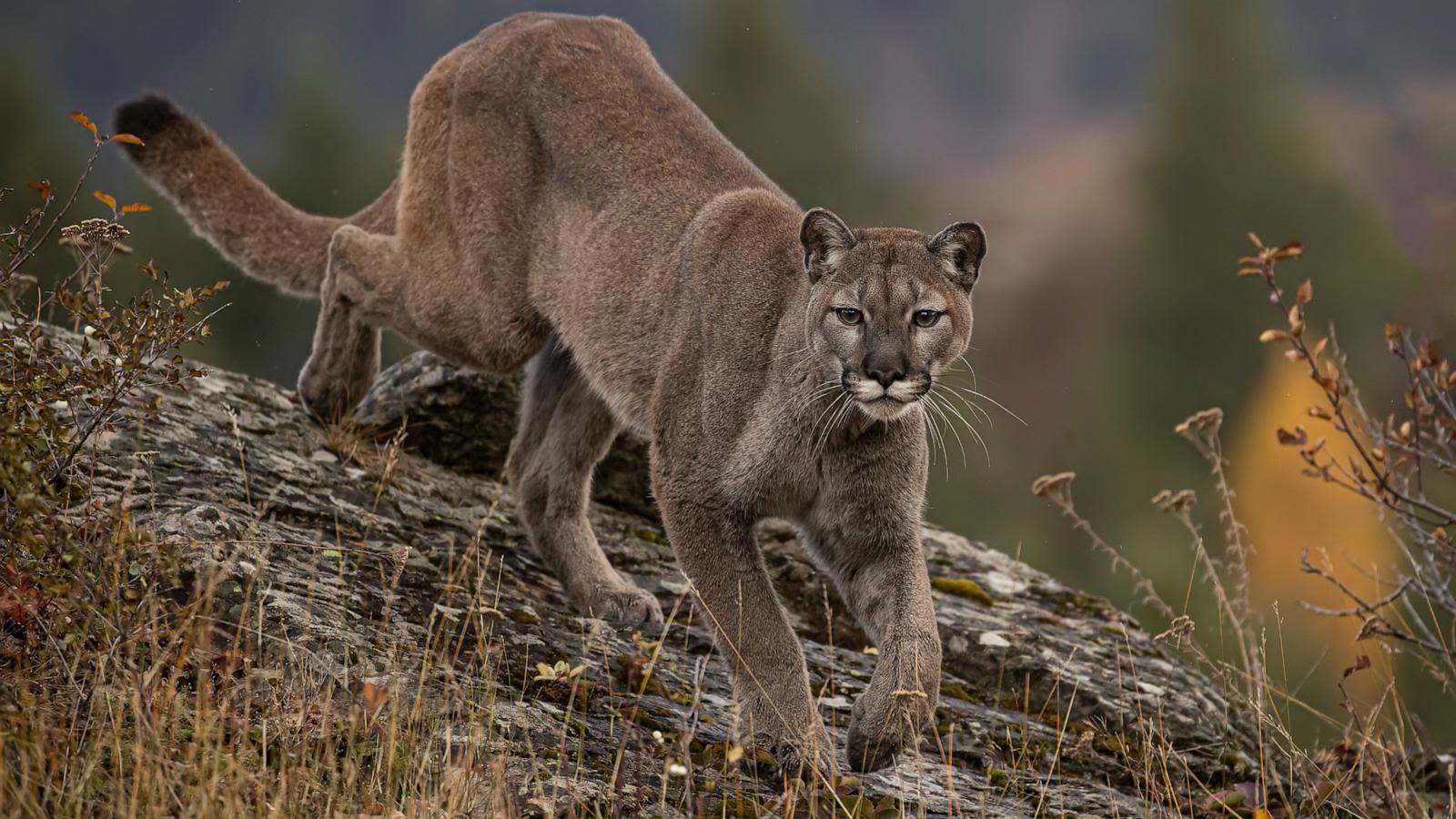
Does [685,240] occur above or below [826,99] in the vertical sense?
below

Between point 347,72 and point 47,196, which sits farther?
point 347,72

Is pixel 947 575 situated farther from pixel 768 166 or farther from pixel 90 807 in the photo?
pixel 768 166

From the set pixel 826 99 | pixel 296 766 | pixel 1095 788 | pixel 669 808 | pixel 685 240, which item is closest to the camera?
pixel 296 766

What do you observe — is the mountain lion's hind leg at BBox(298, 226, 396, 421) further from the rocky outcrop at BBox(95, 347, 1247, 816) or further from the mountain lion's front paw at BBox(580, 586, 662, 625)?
the mountain lion's front paw at BBox(580, 586, 662, 625)

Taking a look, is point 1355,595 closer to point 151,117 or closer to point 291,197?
point 151,117

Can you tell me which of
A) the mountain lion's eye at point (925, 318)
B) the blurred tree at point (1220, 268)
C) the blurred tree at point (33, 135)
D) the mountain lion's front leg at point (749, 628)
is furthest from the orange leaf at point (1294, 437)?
the blurred tree at point (33, 135)

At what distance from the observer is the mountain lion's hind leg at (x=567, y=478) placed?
616cm

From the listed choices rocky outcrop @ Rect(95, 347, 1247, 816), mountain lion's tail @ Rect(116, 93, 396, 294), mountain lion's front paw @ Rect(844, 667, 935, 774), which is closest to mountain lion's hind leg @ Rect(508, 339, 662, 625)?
rocky outcrop @ Rect(95, 347, 1247, 816)

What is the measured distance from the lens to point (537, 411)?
691cm

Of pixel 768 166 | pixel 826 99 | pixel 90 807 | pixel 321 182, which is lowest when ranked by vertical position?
pixel 90 807

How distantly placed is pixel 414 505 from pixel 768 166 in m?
33.7

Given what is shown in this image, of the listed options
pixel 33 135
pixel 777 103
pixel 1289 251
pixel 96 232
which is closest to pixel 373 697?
pixel 96 232

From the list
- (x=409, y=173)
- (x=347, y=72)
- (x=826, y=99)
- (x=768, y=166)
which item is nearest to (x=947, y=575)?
(x=409, y=173)

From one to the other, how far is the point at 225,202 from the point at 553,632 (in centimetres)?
285
